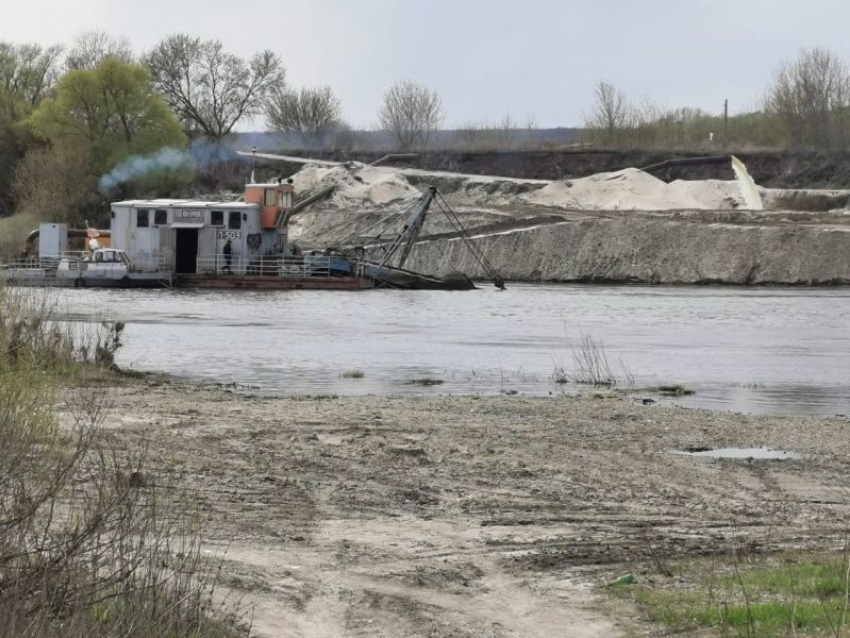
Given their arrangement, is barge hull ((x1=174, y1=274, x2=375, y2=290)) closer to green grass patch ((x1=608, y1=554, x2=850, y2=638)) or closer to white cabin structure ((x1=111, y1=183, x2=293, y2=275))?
white cabin structure ((x1=111, y1=183, x2=293, y2=275))

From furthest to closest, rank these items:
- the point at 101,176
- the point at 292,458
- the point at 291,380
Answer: the point at 101,176 → the point at 291,380 → the point at 292,458

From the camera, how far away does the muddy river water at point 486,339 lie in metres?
28.2

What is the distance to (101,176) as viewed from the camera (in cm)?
9238

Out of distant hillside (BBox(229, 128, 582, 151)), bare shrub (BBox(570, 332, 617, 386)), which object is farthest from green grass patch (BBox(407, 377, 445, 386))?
distant hillside (BBox(229, 128, 582, 151))

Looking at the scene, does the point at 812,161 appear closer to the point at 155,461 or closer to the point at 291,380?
the point at 291,380

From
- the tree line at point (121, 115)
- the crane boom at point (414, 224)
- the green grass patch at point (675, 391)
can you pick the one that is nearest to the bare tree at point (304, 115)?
the tree line at point (121, 115)

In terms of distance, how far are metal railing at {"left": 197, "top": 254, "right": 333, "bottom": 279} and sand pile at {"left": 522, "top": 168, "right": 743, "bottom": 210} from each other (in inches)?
982

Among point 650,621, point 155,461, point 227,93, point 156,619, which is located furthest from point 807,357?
point 227,93

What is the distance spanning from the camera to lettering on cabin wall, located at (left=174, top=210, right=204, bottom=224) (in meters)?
68.8

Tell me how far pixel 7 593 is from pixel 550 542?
20.3ft

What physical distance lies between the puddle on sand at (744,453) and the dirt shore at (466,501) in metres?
0.23

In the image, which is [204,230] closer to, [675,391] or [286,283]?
[286,283]

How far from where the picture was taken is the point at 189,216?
69062 mm

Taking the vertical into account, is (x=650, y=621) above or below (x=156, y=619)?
below
